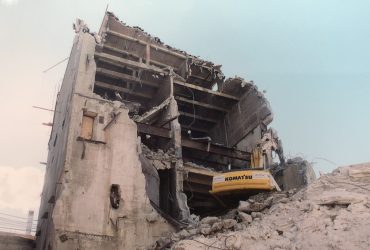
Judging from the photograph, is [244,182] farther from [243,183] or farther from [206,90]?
[206,90]

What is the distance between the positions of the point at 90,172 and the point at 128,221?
1.90m

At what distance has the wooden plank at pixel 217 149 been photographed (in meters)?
18.7

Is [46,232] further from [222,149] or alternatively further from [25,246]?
[222,149]

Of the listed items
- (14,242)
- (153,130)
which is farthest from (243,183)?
(14,242)

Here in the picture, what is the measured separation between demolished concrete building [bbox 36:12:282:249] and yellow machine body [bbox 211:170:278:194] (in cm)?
186

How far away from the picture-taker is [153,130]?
695 inches

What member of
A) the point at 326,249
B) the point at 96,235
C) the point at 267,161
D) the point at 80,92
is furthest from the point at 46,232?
the point at 267,161

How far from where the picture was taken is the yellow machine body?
12555mm

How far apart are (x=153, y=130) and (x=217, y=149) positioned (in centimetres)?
333

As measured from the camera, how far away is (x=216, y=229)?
9.43 metres

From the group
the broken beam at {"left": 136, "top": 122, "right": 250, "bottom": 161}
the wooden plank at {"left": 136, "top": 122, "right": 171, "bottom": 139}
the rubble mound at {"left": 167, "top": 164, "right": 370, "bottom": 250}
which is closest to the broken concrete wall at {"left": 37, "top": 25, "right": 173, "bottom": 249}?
the rubble mound at {"left": 167, "top": 164, "right": 370, "bottom": 250}

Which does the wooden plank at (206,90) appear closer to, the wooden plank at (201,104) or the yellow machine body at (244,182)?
the wooden plank at (201,104)

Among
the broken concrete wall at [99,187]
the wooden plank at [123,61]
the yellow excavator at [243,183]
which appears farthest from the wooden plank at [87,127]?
the wooden plank at [123,61]

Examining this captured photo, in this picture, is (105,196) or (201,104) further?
(201,104)
